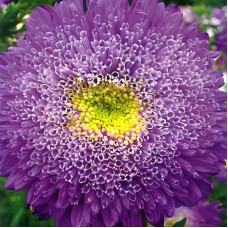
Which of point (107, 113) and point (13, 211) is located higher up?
point (107, 113)

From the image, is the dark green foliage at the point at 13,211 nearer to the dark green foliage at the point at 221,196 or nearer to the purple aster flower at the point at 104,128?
the purple aster flower at the point at 104,128

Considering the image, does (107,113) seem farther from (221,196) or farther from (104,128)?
(221,196)

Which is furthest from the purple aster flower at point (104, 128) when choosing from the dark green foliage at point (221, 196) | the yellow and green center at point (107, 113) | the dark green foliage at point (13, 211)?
the dark green foliage at point (221, 196)

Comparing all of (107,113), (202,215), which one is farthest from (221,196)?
(107,113)

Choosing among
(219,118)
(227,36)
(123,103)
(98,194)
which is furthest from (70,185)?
(227,36)

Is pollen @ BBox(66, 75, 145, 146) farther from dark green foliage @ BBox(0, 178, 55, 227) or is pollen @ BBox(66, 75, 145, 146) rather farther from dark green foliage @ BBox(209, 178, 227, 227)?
dark green foliage @ BBox(209, 178, 227, 227)

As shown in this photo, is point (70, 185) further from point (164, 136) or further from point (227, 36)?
point (227, 36)

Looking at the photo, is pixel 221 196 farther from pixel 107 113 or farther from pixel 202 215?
pixel 107 113

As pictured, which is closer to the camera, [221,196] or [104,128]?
[104,128]
